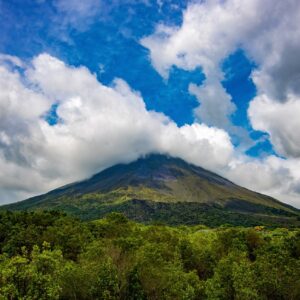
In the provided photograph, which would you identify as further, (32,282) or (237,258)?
(237,258)

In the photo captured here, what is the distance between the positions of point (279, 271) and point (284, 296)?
2.88 meters

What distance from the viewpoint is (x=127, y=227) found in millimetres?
91688

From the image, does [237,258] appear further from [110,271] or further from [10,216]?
[10,216]

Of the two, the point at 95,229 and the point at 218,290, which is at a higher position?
the point at 95,229

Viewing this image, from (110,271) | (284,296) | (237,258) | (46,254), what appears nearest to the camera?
(46,254)

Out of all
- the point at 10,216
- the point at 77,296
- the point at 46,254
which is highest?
the point at 10,216

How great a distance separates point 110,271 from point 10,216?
61116mm

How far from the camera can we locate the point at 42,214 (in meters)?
94.0

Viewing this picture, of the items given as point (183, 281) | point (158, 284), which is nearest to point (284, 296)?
point (183, 281)

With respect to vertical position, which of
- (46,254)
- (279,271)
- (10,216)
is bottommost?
(279,271)

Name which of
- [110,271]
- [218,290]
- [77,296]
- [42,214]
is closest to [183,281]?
[218,290]

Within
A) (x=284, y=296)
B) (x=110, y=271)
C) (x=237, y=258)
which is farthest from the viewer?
(x=237, y=258)

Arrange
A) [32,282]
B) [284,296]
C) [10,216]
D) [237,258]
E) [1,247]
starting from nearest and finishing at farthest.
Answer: [32,282] → [284,296] → [237,258] → [1,247] → [10,216]

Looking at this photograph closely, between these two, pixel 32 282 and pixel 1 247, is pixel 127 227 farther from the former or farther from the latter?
pixel 32 282
